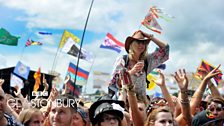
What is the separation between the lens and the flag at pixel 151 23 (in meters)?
11.3

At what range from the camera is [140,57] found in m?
4.60

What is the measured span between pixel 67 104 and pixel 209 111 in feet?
5.01

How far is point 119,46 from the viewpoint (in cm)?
1775

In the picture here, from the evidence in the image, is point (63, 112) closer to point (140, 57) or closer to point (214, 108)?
point (140, 57)

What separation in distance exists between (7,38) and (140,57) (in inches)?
554

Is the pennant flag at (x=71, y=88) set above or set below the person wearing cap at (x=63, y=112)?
above

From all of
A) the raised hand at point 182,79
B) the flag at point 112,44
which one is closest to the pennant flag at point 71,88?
the raised hand at point 182,79

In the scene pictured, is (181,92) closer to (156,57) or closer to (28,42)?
Result: (156,57)

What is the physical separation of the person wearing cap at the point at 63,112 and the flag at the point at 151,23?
7.69m

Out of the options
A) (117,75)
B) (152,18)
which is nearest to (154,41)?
(117,75)

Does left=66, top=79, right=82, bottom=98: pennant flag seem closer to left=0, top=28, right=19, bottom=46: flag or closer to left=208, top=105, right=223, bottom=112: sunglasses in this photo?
left=208, top=105, right=223, bottom=112: sunglasses

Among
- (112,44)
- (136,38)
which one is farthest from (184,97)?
(112,44)

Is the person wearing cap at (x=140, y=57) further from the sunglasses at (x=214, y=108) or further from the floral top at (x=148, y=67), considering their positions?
the sunglasses at (x=214, y=108)

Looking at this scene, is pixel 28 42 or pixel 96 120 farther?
pixel 28 42
